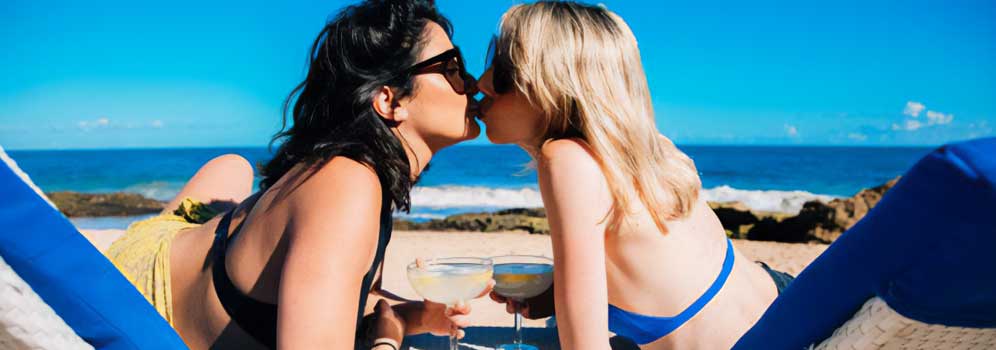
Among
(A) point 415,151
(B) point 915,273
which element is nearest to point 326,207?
(A) point 415,151

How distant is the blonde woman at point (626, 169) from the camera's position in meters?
2.50

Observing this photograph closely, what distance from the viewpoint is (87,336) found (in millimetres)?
1585

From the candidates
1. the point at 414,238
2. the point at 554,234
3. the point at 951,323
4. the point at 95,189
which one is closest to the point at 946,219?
the point at 951,323

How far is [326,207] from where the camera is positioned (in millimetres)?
2000

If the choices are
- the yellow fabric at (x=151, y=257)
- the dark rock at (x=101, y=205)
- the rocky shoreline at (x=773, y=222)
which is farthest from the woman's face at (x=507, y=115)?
the dark rock at (x=101, y=205)

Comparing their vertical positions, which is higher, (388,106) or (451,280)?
(388,106)

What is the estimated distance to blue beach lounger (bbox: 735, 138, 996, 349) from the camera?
108 cm

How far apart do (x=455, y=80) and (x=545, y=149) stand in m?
0.62

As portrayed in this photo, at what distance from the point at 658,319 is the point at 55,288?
199cm

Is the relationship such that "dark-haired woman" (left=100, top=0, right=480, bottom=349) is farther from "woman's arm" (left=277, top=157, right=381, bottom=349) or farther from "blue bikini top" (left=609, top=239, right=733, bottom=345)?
"blue bikini top" (left=609, top=239, right=733, bottom=345)

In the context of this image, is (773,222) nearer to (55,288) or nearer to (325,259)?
(325,259)

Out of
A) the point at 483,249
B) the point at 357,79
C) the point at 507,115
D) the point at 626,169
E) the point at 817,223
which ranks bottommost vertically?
the point at 483,249

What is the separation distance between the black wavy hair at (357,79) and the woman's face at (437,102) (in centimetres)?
5

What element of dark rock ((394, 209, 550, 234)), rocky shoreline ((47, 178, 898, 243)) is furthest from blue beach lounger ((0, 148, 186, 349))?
dark rock ((394, 209, 550, 234))
